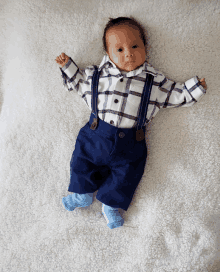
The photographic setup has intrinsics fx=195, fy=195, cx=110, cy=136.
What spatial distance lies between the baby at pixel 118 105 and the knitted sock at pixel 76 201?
4 centimetres

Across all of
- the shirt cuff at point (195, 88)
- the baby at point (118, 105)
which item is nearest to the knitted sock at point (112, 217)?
the baby at point (118, 105)

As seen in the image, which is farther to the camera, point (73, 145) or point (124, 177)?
point (73, 145)

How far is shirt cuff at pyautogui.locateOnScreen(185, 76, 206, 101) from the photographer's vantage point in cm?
72

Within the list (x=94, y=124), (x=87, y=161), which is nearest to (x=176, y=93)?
(x=94, y=124)

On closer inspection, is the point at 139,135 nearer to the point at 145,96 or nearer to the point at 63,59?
the point at 145,96

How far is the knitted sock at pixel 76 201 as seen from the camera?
827 millimetres

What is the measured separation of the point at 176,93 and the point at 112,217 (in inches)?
22.3

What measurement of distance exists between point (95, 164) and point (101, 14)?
2.04 feet

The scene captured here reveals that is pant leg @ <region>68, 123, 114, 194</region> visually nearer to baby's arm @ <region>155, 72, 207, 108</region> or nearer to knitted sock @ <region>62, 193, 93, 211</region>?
knitted sock @ <region>62, 193, 93, 211</region>

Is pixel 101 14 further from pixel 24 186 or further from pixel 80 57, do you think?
pixel 24 186

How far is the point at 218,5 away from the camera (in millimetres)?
748

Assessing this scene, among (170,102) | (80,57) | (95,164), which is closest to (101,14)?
(80,57)

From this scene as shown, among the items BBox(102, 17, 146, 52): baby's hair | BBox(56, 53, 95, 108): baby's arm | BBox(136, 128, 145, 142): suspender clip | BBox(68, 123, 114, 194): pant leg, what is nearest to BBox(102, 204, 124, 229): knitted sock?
BBox(68, 123, 114, 194): pant leg

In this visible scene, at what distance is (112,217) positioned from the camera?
816 millimetres
